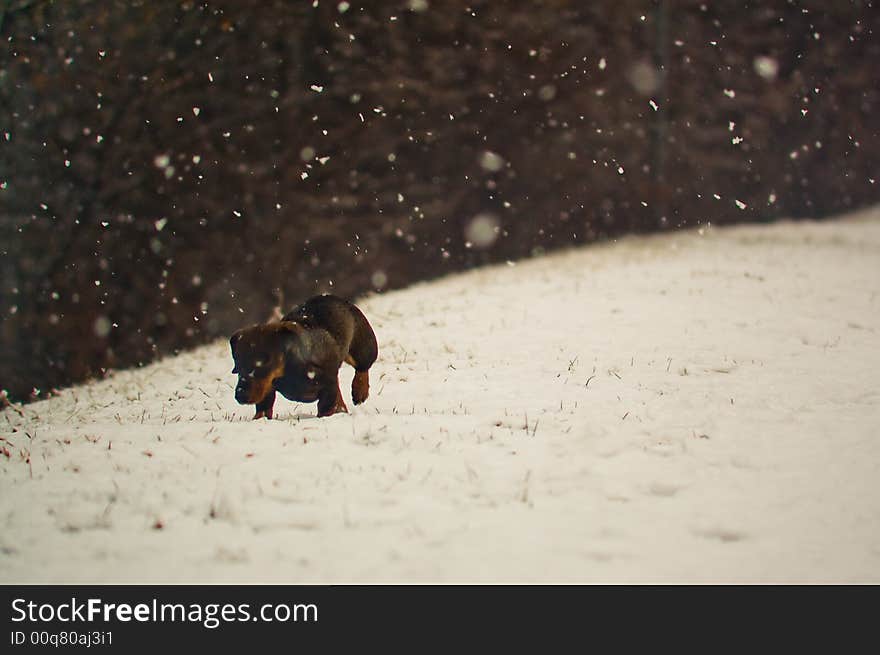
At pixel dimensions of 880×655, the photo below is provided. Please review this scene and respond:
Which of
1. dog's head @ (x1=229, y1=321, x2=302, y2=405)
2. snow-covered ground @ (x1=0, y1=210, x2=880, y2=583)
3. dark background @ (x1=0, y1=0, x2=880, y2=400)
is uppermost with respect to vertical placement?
dark background @ (x1=0, y1=0, x2=880, y2=400)

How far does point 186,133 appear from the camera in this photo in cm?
1213

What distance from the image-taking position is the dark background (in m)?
11.3

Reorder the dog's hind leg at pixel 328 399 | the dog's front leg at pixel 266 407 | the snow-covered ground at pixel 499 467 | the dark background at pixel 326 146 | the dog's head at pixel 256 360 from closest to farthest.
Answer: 1. the snow-covered ground at pixel 499 467
2. the dog's head at pixel 256 360
3. the dog's hind leg at pixel 328 399
4. the dog's front leg at pixel 266 407
5. the dark background at pixel 326 146

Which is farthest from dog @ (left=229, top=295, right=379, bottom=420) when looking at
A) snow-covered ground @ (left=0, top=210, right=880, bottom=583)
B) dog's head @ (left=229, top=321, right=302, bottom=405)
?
snow-covered ground @ (left=0, top=210, right=880, bottom=583)

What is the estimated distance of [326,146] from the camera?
13.6m

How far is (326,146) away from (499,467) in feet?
32.2

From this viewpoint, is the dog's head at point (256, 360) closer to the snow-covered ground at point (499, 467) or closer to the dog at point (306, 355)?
the dog at point (306, 355)

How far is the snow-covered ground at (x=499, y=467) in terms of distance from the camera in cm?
395

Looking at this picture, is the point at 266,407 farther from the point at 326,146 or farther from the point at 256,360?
the point at 326,146

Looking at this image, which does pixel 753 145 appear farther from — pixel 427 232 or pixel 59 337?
pixel 59 337

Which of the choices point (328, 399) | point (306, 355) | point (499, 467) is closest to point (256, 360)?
point (306, 355)

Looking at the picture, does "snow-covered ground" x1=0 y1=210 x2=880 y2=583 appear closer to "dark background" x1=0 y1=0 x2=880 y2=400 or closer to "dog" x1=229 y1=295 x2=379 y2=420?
"dog" x1=229 y1=295 x2=379 y2=420

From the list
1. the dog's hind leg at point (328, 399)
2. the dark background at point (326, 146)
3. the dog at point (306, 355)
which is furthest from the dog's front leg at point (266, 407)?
the dark background at point (326, 146)

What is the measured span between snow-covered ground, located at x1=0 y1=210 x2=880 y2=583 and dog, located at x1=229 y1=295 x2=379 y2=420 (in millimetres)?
295
